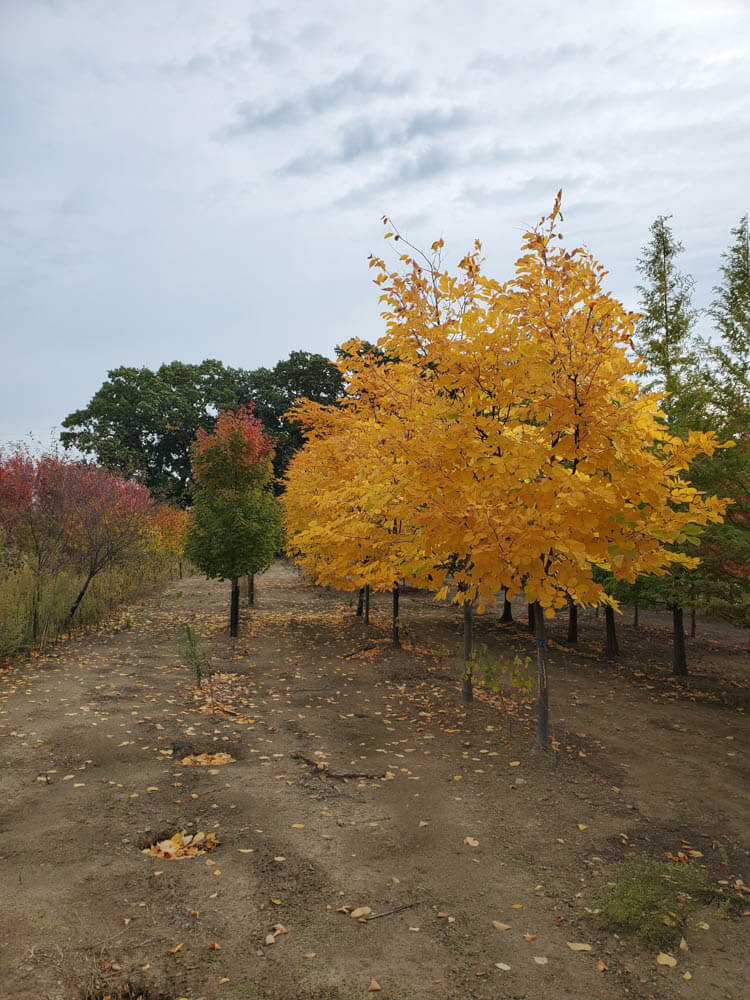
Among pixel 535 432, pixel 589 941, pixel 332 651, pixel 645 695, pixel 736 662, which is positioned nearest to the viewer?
pixel 589 941

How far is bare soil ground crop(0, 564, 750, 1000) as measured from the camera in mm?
3160

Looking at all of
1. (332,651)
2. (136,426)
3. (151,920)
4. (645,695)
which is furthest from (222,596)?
(136,426)

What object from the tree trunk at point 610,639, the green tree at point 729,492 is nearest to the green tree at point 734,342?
the green tree at point 729,492

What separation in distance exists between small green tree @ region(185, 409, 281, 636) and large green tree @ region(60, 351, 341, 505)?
24.5 m

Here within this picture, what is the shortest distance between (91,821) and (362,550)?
17.5 feet

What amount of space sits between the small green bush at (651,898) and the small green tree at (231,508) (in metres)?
9.14

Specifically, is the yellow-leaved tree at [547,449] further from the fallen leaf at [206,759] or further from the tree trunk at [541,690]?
the fallen leaf at [206,759]

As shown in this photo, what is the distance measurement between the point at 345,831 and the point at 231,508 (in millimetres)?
8300

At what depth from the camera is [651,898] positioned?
3.66m

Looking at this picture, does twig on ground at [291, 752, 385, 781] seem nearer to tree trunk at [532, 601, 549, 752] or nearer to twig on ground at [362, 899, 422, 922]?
→ tree trunk at [532, 601, 549, 752]

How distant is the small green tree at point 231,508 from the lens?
12125mm

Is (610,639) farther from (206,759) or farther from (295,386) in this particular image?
(295,386)

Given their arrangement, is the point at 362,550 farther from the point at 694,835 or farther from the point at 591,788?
the point at 694,835

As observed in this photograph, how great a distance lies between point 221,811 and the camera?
4.92m
